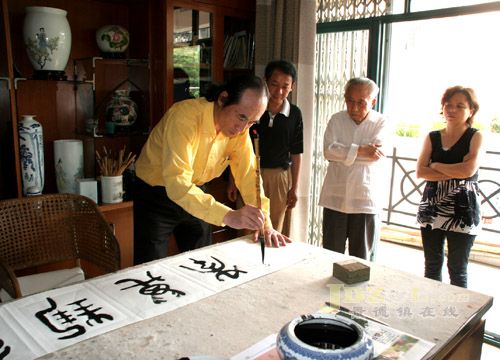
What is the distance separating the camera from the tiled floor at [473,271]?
2.79m

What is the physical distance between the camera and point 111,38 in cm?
276

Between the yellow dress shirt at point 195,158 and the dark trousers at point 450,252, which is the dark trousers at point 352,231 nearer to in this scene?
the dark trousers at point 450,252

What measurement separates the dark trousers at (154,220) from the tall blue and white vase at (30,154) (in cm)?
76

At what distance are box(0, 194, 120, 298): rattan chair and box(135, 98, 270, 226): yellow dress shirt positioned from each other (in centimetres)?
31

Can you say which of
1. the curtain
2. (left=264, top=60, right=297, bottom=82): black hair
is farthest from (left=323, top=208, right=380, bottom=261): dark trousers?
(left=264, top=60, right=297, bottom=82): black hair

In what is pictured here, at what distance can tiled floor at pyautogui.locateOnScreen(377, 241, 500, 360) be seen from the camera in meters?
2.79

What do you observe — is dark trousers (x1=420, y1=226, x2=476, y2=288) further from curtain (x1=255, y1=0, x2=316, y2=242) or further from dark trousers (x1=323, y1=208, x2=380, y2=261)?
curtain (x1=255, y1=0, x2=316, y2=242)

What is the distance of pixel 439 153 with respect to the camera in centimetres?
246

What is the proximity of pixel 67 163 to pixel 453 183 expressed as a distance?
220 cm

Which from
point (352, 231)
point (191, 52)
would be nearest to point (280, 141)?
point (352, 231)

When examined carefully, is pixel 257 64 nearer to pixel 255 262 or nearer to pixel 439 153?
pixel 439 153

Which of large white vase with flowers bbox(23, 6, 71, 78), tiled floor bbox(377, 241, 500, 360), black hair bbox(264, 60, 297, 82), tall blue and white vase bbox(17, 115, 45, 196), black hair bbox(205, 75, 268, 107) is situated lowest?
tiled floor bbox(377, 241, 500, 360)

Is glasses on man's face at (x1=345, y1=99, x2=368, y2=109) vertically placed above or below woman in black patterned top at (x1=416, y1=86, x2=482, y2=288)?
above

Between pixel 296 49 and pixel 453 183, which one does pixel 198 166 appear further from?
pixel 296 49
